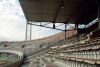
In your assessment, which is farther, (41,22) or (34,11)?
(41,22)

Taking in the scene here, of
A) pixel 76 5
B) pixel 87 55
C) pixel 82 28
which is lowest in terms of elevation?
pixel 87 55

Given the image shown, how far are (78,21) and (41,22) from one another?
15.2ft

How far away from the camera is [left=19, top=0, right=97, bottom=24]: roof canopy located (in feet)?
52.1

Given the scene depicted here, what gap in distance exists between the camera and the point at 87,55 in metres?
8.05

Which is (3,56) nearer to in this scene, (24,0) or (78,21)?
(78,21)

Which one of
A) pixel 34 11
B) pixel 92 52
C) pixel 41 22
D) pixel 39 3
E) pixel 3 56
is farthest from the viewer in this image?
pixel 3 56

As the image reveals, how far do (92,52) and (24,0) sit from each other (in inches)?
360

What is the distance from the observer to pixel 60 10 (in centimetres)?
1838

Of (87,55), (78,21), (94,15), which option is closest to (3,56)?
(78,21)

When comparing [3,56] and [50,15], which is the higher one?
[50,15]

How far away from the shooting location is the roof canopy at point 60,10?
15.9m

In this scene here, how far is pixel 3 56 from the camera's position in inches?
1582

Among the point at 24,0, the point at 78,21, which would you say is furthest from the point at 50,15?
the point at 24,0

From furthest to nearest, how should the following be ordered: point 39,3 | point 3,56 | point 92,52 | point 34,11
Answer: point 3,56 → point 34,11 → point 39,3 → point 92,52
